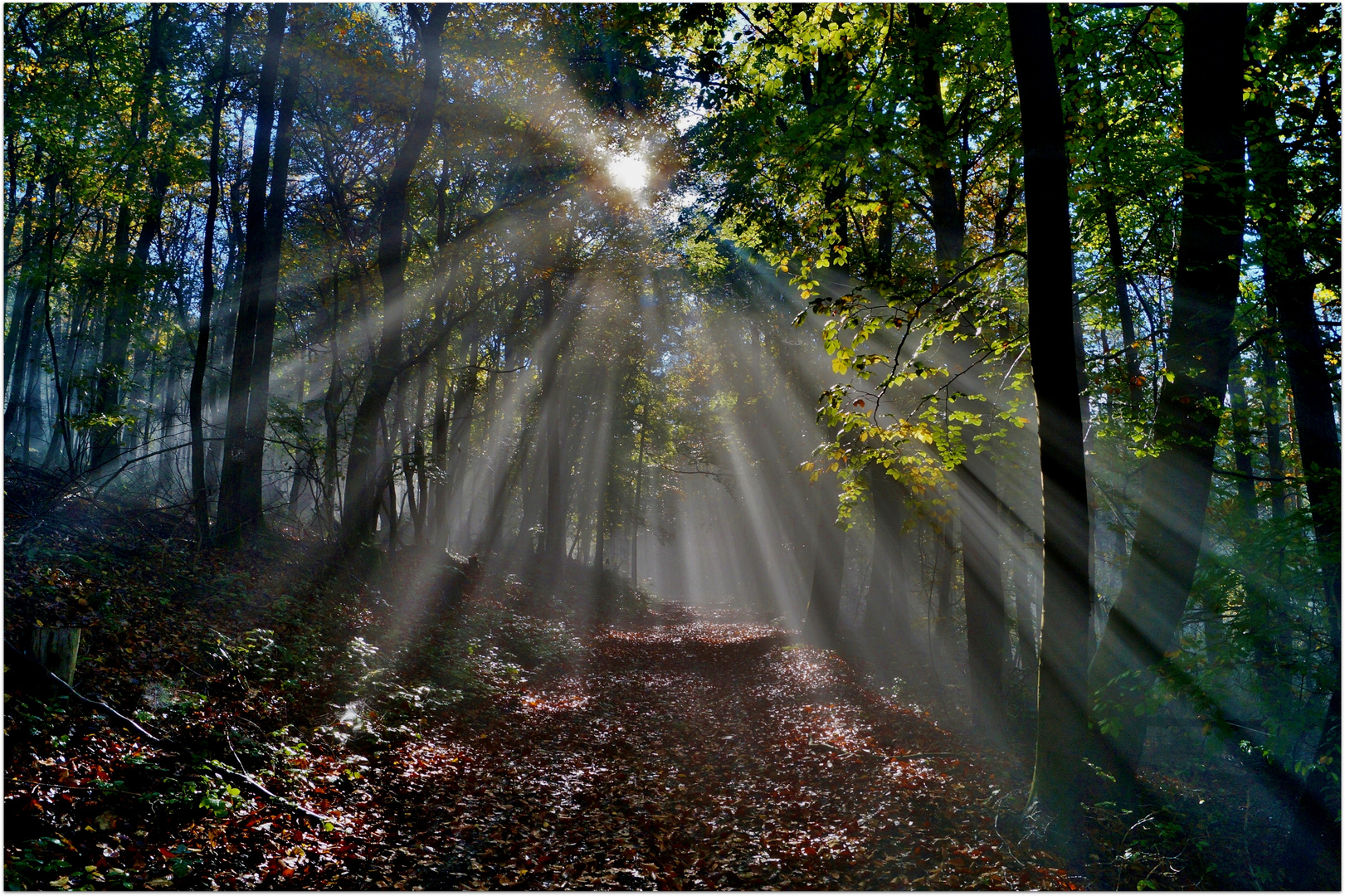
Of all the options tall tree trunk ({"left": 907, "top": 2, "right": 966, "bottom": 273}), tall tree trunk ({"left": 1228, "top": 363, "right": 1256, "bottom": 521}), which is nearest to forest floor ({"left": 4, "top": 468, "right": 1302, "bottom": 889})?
tall tree trunk ({"left": 1228, "top": 363, "right": 1256, "bottom": 521})

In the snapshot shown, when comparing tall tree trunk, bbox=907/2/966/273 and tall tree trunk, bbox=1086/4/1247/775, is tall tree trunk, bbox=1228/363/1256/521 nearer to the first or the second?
tall tree trunk, bbox=1086/4/1247/775

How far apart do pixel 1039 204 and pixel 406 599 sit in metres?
14.3

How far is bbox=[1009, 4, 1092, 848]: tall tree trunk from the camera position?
19.0ft

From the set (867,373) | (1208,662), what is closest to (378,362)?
(867,373)

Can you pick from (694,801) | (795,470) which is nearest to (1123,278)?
(795,470)

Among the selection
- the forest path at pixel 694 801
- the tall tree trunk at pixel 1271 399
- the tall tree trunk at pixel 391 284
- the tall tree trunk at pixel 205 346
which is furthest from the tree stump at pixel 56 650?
the tall tree trunk at pixel 1271 399

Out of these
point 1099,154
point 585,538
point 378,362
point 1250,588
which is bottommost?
point 585,538

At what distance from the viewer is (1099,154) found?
7.35m

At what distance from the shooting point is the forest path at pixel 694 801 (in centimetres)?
553

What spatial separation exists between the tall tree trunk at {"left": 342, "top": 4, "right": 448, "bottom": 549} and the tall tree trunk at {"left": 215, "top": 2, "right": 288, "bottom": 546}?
2182mm

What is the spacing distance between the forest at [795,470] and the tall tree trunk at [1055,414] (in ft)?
0.12

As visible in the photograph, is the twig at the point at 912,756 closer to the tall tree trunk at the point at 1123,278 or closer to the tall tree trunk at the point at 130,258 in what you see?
the tall tree trunk at the point at 1123,278

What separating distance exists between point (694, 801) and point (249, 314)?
438 inches

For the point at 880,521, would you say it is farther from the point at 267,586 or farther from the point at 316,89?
the point at 316,89
